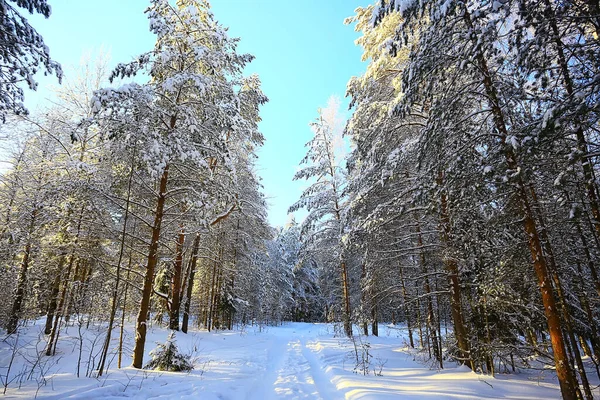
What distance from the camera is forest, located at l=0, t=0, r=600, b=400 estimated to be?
453 centimetres

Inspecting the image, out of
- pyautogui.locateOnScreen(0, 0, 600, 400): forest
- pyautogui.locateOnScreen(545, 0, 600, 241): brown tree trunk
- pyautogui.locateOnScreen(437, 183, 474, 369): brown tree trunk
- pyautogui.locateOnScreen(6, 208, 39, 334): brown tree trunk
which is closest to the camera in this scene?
pyautogui.locateOnScreen(545, 0, 600, 241): brown tree trunk

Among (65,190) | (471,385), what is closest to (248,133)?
(65,190)

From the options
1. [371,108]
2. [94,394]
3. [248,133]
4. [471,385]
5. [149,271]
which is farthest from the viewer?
[248,133]

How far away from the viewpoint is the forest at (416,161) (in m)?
4.53

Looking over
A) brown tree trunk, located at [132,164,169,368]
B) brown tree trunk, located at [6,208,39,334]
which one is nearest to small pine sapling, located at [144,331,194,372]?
brown tree trunk, located at [132,164,169,368]

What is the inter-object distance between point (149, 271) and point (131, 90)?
4.25 m

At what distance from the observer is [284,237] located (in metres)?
Answer: 39.7

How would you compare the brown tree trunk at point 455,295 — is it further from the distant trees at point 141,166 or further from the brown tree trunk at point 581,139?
the distant trees at point 141,166

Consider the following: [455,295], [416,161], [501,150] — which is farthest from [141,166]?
[455,295]

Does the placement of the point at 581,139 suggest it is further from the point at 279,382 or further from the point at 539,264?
the point at 279,382

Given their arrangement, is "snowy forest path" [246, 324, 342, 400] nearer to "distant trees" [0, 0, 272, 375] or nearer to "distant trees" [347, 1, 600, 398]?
"distant trees" [0, 0, 272, 375]

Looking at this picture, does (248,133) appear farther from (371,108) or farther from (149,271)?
(149,271)

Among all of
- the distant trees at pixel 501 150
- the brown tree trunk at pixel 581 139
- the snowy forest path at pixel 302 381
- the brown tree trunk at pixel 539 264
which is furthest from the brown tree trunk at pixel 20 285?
the brown tree trunk at pixel 581 139

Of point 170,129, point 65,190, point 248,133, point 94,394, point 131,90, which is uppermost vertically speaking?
point 248,133
